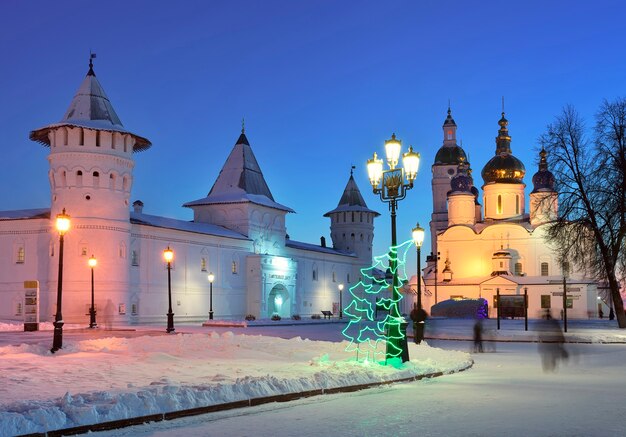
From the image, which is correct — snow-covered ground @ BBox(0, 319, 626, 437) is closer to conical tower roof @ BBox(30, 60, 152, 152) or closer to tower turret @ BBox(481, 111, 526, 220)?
conical tower roof @ BBox(30, 60, 152, 152)

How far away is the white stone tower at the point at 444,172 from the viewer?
78.2m

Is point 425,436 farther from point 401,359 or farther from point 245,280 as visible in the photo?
point 245,280

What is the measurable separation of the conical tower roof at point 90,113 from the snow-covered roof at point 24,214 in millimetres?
3951

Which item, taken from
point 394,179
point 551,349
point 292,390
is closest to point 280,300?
point 551,349

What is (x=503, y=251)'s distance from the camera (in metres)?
59.4

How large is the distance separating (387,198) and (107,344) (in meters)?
8.15

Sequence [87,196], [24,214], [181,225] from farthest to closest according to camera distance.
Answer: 1. [181,225]
2. [24,214]
3. [87,196]

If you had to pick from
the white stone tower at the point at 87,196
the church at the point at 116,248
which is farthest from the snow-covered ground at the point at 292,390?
the white stone tower at the point at 87,196

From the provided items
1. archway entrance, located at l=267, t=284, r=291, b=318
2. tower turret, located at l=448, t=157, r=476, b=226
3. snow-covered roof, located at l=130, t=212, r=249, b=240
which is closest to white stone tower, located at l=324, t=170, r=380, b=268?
tower turret, located at l=448, t=157, r=476, b=226

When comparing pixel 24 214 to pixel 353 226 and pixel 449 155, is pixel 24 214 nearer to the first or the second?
pixel 353 226

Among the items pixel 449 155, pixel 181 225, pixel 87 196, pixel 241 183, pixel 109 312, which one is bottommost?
pixel 109 312

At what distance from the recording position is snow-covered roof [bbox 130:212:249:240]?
46.1 m

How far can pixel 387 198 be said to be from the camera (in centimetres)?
1579

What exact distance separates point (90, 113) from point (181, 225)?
10.9 metres
